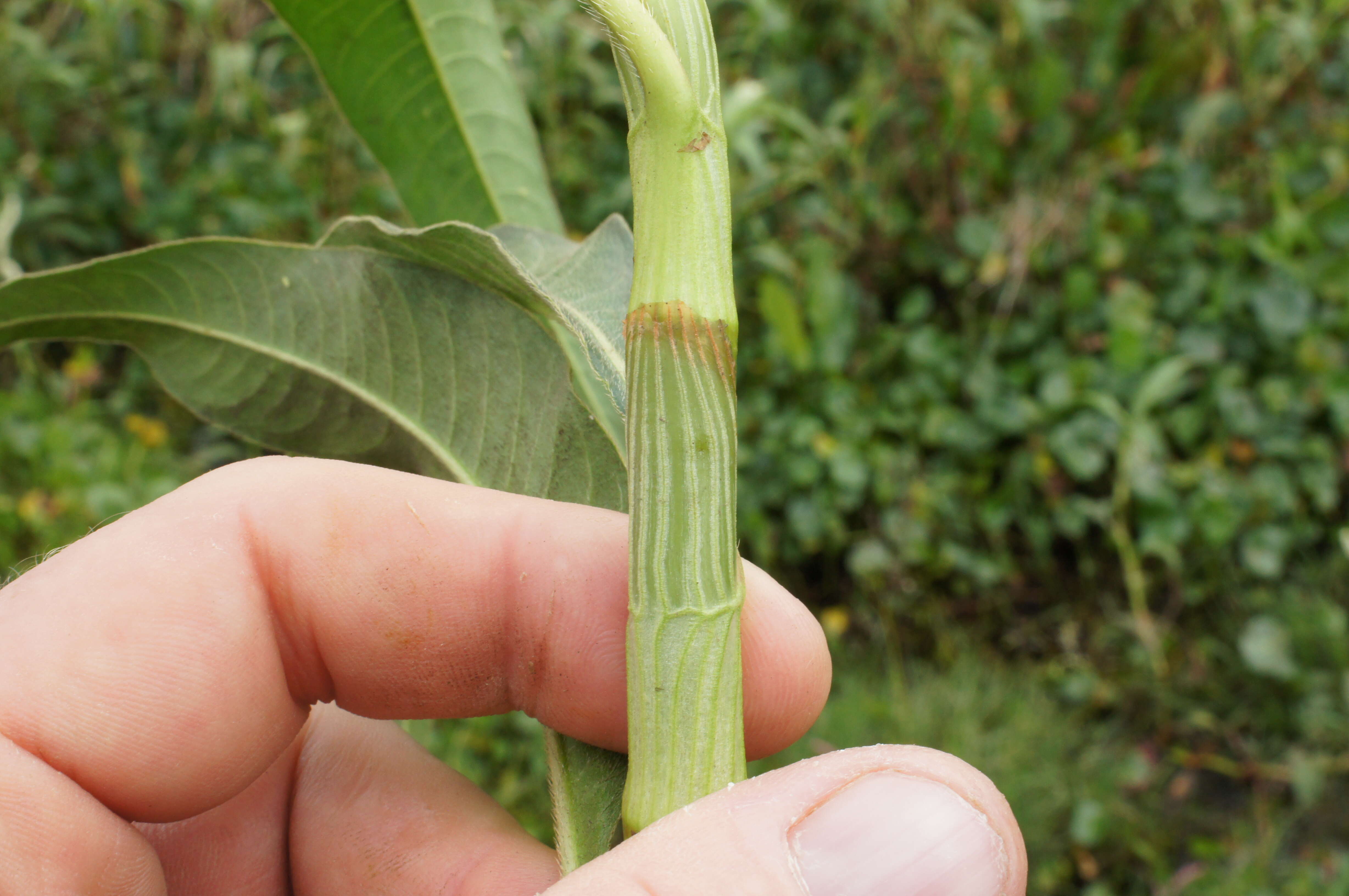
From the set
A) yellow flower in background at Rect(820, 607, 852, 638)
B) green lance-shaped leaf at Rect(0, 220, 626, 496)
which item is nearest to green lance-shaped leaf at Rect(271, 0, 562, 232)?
green lance-shaped leaf at Rect(0, 220, 626, 496)

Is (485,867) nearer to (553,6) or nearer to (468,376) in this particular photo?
(468,376)

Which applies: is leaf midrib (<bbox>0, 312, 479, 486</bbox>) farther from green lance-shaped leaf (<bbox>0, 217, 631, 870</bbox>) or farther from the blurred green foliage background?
the blurred green foliage background

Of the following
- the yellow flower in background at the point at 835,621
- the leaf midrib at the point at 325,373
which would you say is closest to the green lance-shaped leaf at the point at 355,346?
the leaf midrib at the point at 325,373

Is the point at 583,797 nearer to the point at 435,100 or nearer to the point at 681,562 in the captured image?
the point at 681,562

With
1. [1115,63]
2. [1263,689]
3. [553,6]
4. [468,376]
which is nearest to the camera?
[468,376]

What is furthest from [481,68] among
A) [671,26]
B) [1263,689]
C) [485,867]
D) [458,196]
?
[1263,689]

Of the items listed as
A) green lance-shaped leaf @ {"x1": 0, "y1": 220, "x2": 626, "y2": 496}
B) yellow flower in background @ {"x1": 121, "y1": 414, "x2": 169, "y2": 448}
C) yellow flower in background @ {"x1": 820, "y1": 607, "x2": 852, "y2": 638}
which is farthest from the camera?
yellow flower in background @ {"x1": 121, "y1": 414, "x2": 169, "y2": 448}
